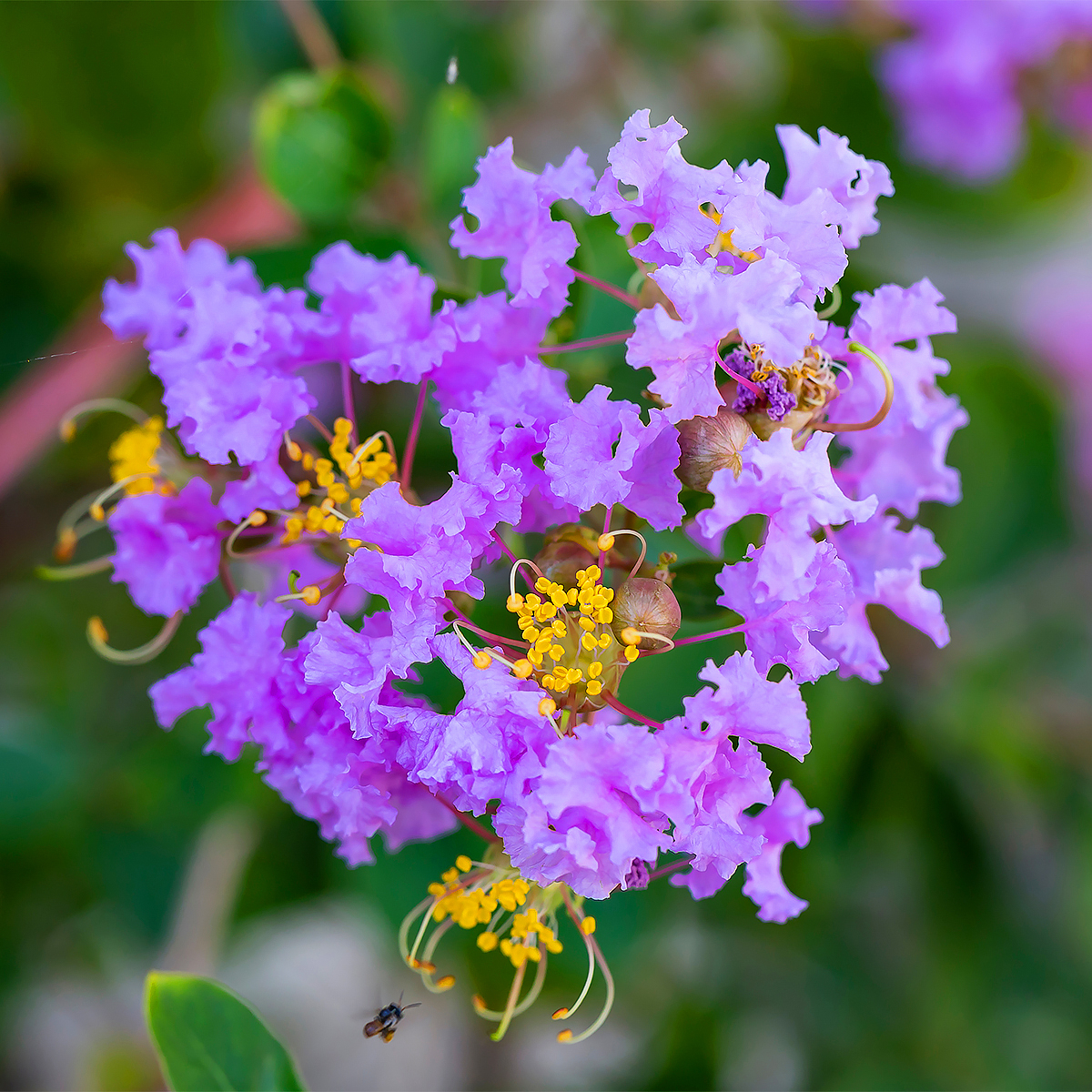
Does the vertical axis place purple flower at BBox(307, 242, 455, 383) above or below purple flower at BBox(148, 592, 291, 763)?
above

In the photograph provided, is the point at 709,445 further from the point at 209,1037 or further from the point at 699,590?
the point at 209,1037

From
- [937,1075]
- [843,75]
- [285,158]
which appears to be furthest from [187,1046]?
[843,75]

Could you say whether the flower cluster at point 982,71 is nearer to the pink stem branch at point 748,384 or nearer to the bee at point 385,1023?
the pink stem branch at point 748,384

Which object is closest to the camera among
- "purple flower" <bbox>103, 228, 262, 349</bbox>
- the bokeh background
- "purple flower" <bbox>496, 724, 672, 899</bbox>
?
"purple flower" <bbox>496, 724, 672, 899</bbox>

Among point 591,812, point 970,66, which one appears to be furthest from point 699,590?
point 970,66

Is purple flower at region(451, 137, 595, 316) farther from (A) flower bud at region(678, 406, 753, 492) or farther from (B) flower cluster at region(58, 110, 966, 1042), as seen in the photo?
(A) flower bud at region(678, 406, 753, 492)

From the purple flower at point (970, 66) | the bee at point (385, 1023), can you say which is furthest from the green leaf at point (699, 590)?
the purple flower at point (970, 66)

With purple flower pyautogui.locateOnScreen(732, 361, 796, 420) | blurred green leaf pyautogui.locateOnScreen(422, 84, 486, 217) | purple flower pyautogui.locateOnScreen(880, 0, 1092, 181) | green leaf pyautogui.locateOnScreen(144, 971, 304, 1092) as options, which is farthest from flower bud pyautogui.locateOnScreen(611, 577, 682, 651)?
purple flower pyautogui.locateOnScreen(880, 0, 1092, 181)
